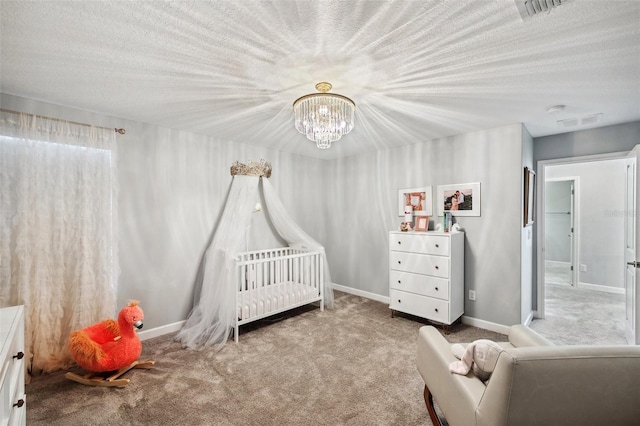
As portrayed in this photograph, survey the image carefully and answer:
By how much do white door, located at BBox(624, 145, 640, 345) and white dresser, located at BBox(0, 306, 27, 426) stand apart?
14.9 feet

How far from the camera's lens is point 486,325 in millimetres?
3338

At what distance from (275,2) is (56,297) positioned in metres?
3.02

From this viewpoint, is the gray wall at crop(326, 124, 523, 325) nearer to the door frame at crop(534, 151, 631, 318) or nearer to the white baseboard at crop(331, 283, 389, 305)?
the white baseboard at crop(331, 283, 389, 305)

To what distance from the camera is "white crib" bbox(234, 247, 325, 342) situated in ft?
10.4

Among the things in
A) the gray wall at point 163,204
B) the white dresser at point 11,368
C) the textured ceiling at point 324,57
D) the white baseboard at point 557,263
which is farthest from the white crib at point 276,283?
the white baseboard at point 557,263

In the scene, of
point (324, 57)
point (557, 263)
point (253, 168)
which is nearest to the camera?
point (324, 57)

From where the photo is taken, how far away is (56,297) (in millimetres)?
2500

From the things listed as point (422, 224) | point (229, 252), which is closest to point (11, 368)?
point (229, 252)

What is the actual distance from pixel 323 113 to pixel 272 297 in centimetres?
228

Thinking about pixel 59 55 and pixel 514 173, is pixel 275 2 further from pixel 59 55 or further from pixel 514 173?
pixel 514 173

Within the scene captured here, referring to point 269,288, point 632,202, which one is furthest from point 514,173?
point 269,288

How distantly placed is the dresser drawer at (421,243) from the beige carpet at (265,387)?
968 millimetres

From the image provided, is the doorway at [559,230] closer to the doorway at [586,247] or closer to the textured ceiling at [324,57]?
the doorway at [586,247]

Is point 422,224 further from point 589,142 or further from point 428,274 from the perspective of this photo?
point 589,142
